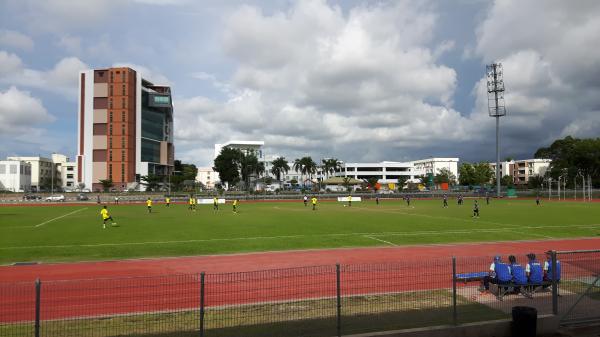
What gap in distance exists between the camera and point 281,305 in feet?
36.7

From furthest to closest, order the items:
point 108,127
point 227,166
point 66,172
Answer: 1. point 66,172
2. point 227,166
3. point 108,127

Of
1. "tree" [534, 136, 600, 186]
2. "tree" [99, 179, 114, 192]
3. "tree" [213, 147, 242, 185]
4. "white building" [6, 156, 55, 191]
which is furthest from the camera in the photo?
"white building" [6, 156, 55, 191]

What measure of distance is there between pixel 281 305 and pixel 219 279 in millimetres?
4653

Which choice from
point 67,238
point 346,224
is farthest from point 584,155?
point 67,238

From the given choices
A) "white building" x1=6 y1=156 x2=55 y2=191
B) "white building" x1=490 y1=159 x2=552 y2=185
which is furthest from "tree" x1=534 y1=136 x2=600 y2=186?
"white building" x1=6 y1=156 x2=55 y2=191

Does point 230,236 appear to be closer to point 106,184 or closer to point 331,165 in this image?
point 106,184

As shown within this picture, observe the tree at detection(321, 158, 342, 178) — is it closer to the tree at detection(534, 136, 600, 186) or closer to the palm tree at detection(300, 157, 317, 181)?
the palm tree at detection(300, 157, 317, 181)

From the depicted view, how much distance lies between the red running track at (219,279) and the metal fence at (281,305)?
56 mm

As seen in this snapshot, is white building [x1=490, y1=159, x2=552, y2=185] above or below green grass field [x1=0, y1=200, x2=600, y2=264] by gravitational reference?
above

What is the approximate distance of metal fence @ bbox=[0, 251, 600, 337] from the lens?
30.4 ft

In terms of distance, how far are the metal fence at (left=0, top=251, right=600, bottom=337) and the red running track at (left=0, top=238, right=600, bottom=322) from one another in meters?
0.06

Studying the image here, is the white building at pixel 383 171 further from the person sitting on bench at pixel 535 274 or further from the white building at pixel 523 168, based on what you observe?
the person sitting on bench at pixel 535 274

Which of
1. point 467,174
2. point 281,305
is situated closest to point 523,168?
point 467,174

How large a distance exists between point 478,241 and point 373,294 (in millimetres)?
14803
